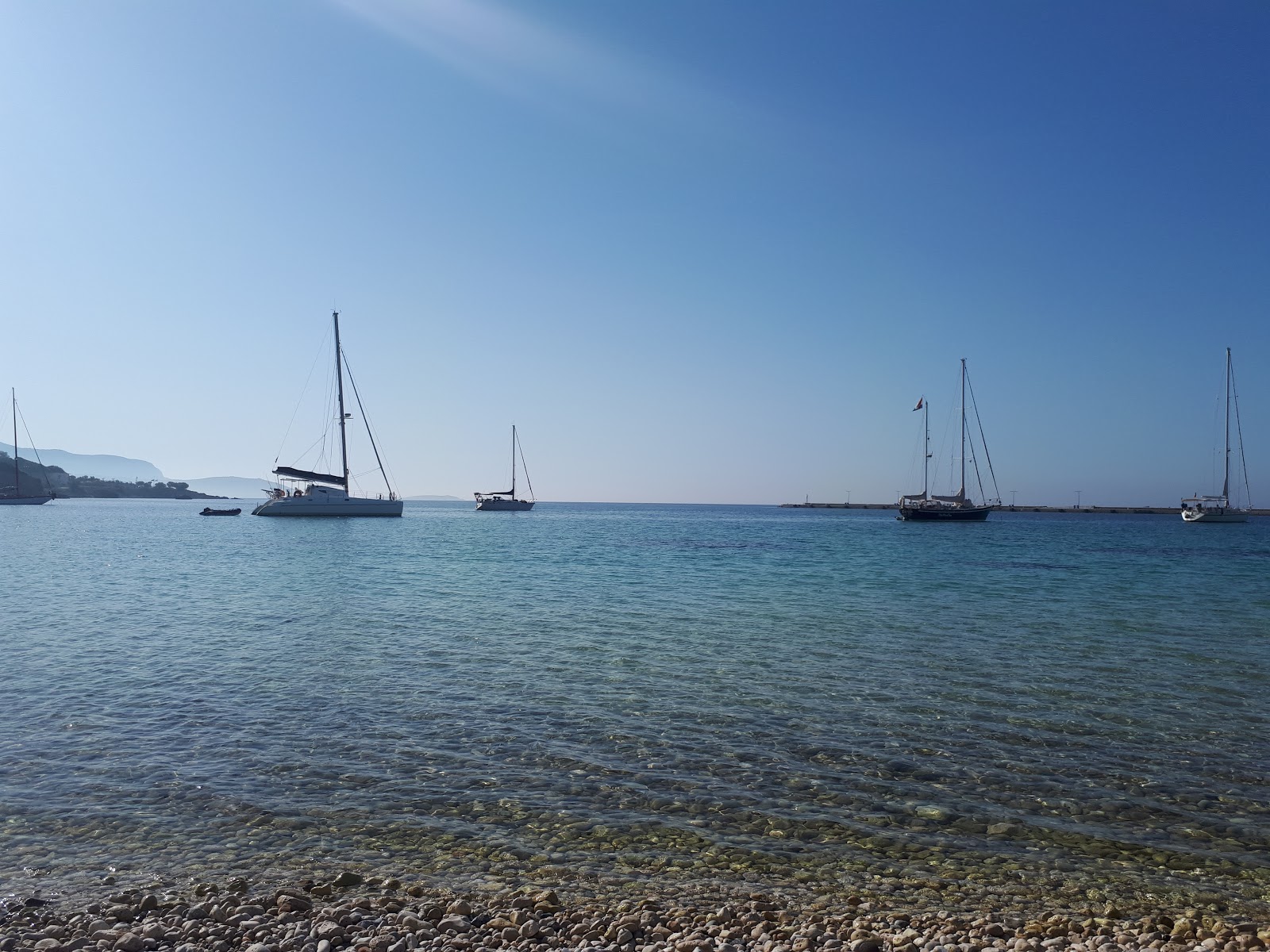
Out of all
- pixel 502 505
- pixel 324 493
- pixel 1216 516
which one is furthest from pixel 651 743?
pixel 502 505

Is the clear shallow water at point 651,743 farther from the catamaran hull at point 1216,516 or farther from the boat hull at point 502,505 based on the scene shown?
the boat hull at point 502,505

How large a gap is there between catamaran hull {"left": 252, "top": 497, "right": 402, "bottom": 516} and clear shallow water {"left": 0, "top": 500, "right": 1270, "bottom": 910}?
61098 millimetres

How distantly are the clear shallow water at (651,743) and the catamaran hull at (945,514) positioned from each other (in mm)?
73169

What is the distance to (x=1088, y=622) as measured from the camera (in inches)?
843

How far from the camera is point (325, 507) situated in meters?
84.0

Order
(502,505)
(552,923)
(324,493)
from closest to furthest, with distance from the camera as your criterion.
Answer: (552,923)
(324,493)
(502,505)

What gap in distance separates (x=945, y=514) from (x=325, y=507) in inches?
2949

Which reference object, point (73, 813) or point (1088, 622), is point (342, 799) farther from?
point (1088, 622)

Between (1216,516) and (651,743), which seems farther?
(1216,516)

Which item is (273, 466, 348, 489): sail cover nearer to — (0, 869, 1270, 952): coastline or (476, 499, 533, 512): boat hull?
(476, 499, 533, 512): boat hull

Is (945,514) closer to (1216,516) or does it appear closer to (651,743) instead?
(1216,516)

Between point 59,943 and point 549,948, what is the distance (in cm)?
339

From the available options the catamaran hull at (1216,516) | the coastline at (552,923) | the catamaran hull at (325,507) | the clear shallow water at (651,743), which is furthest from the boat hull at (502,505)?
the coastline at (552,923)

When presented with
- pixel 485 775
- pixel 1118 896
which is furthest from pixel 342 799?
pixel 1118 896
